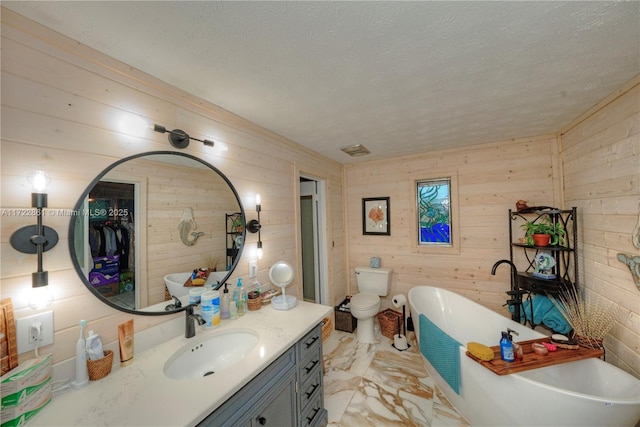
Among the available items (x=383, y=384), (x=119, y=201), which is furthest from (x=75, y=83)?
(x=383, y=384)

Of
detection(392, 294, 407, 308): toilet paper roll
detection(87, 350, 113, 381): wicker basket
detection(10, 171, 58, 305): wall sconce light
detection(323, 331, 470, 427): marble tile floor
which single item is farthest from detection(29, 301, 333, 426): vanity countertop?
detection(392, 294, 407, 308): toilet paper roll

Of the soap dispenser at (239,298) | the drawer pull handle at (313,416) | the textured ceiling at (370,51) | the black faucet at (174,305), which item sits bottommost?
the drawer pull handle at (313,416)

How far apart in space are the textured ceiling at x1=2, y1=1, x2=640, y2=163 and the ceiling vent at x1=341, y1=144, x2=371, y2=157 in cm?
82

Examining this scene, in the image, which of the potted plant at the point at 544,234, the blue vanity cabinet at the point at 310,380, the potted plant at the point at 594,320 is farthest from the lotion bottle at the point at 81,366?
the potted plant at the point at 544,234

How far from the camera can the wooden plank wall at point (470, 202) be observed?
2584 millimetres

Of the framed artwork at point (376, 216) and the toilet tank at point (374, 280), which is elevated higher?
the framed artwork at point (376, 216)

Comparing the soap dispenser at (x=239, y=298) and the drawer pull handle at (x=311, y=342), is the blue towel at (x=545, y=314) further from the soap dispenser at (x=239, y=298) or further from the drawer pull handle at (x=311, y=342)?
the soap dispenser at (x=239, y=298)

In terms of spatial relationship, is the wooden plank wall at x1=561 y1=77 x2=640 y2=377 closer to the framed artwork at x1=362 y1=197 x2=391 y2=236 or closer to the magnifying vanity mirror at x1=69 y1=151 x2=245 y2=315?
the framed artwork at x1=362 y1=197 x2=391 y2=236

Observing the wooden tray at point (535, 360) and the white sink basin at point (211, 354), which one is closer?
the white sink basin at point (211, 354)

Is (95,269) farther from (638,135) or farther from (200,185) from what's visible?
(638,135)

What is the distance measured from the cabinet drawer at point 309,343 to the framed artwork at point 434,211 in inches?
80.8

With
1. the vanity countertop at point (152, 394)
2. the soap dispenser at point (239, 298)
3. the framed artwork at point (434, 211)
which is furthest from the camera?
the framed artwork at point (434, 211)

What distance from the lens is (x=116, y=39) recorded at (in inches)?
42.2

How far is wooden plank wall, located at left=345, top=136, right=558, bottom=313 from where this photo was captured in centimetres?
258
